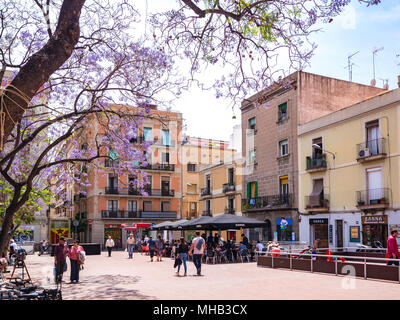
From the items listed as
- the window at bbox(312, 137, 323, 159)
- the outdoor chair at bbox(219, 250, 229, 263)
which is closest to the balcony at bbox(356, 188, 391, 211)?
the window at bbox(312, 137, 323, 159)

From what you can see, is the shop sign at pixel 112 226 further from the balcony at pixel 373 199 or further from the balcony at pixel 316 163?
the balcony at pixel 373 199

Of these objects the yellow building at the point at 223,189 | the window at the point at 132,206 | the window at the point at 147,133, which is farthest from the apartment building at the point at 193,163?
the yellow building at the point at 223,189

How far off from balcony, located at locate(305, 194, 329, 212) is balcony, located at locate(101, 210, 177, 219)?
23675mm

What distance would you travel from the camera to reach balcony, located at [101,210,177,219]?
48312 millimetres

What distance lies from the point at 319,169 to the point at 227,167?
13700 mm

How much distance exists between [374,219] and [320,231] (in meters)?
5.04

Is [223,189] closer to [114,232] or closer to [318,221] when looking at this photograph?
[114,232]

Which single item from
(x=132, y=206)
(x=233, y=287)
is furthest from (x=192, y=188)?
(x=233, y=287)

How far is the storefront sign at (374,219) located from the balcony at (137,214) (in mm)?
28310

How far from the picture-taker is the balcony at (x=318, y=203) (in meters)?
28.8

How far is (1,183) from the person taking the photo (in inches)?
757

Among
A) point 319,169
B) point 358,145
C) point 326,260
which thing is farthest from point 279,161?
point 326,260

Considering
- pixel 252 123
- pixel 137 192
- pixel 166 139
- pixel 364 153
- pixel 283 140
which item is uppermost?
pixel 166 139

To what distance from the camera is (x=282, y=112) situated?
111 feet
